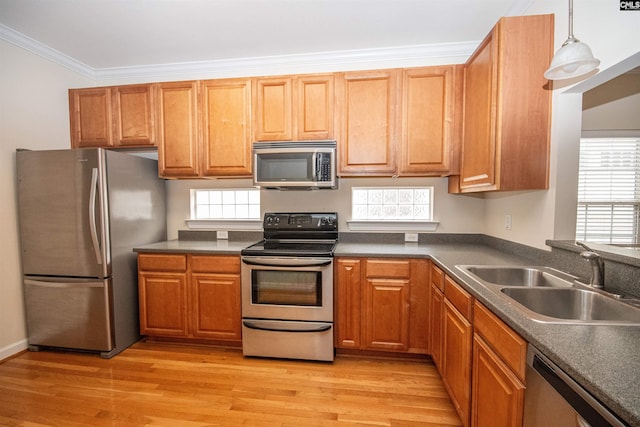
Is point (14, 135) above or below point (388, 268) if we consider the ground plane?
above

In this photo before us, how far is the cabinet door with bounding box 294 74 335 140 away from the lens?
2430 mm

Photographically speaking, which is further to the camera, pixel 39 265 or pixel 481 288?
pixel 39 265

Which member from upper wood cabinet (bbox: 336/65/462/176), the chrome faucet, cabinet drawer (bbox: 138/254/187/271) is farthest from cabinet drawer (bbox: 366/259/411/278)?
cabinet drawer (bbox: 138/254/187/271)

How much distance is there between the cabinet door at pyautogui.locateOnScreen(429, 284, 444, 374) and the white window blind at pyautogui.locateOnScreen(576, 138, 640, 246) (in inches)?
76.9

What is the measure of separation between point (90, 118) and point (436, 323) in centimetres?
363

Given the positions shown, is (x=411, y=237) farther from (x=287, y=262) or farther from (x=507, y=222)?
(x=287, y=262)

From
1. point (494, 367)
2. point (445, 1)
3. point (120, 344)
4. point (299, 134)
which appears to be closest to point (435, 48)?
point (445, 1)

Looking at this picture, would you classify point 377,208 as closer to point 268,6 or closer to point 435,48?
point 435,48

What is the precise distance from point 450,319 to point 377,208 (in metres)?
1.33

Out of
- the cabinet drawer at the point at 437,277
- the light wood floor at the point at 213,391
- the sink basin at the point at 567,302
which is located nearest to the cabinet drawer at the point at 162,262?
the light wood floor at the point at 213,391

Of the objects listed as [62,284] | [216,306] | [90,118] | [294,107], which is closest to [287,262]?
[216,306]

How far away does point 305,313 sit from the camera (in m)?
2.23

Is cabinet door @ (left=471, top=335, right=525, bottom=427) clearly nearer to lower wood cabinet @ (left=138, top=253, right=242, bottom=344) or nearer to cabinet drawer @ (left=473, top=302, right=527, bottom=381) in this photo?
cabinet drawer @ (left=473, top=302, right=527, bottom=381)

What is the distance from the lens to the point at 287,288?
2.27 meters
